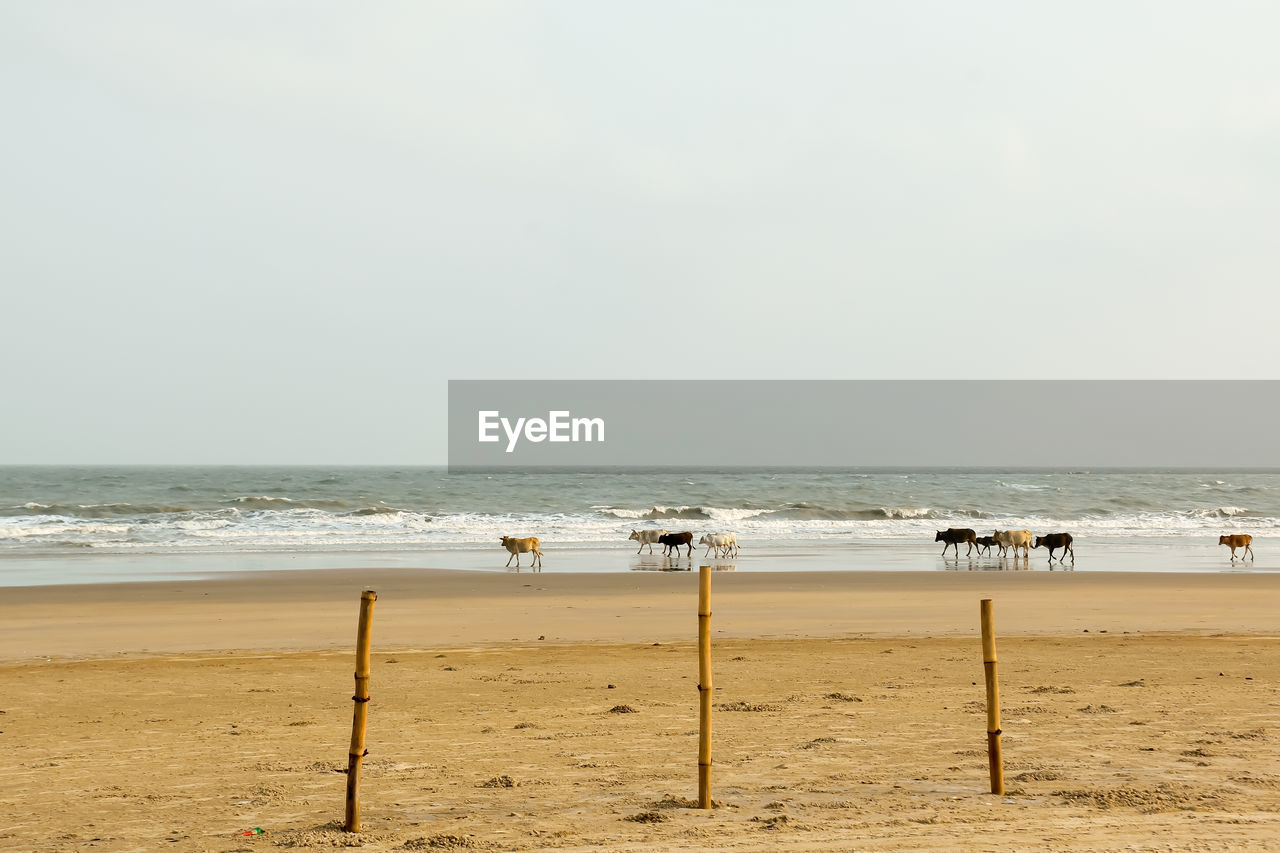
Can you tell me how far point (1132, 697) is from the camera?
10484mm

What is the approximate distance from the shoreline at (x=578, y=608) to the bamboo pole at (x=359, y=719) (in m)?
8.29

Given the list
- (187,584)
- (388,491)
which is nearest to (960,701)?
(187,584)

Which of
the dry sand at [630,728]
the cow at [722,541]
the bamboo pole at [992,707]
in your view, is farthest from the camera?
the cow at [722,541]

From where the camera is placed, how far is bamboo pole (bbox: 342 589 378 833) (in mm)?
6027

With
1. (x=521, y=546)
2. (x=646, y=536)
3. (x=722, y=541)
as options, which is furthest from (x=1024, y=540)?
(x=521, y=546)

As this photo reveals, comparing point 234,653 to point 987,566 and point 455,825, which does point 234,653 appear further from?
A: point 987,566

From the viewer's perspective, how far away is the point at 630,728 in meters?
9.27

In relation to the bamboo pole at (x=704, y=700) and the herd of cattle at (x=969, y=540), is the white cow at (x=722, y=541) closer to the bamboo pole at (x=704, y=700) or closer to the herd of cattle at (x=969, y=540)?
the herd of cattle at (x=969, y=540)

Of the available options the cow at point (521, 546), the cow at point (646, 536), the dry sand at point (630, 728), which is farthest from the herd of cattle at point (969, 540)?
the dry sand at point (630, 728)

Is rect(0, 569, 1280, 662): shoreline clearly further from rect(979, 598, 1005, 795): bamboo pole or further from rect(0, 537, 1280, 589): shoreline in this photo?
rect(979, 598, 1005, 795): bamboo pole

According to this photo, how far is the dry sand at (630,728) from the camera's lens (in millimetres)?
6312

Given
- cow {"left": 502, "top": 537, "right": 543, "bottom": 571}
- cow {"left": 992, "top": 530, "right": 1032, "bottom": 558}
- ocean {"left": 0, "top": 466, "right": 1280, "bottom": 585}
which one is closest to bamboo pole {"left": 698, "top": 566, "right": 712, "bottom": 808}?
cow {"left": 502, "top": 537, "right": 543, "bottom": 571}

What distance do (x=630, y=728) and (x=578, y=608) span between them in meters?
9.42

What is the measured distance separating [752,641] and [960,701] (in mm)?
4547
